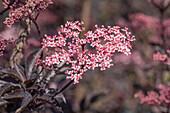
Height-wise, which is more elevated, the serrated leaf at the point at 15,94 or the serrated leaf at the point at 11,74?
the serrated leaf at the point at 11,74

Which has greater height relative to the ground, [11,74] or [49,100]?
[11,74]

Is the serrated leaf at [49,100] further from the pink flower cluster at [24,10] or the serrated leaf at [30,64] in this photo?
the pink flower cluster at [24,10]

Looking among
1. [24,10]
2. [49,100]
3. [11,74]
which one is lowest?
[49,100]

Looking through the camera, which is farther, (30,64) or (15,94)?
(30,64)

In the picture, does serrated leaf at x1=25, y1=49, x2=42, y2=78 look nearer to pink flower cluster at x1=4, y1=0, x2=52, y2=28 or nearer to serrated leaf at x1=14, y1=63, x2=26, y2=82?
serrated leaf at x1=14, y1=63, x2=26, y2=82

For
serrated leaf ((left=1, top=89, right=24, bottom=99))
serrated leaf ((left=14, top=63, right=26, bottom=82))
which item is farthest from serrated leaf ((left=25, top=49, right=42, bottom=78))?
serrated leaf ((left=1, top=89, right=24, bottom=99))

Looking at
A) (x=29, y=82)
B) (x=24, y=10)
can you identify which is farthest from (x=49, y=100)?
(x=24, y=10)

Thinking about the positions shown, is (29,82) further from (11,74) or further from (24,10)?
(24,10)

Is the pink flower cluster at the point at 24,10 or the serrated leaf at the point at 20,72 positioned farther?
the serrated leaf at the point at 20,72

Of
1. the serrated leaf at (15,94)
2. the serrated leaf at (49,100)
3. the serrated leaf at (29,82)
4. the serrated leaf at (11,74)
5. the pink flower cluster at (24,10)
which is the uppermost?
the pink flower cluster at (24,10)

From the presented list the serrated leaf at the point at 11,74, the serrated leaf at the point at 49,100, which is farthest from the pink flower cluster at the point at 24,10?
the serrated leaf at the point at 49,100

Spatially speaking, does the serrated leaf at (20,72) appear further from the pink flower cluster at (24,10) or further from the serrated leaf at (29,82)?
the pink flower cluster at (24,10)

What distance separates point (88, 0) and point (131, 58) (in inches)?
49.0

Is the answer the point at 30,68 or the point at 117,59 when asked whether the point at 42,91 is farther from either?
the point at 117,59
